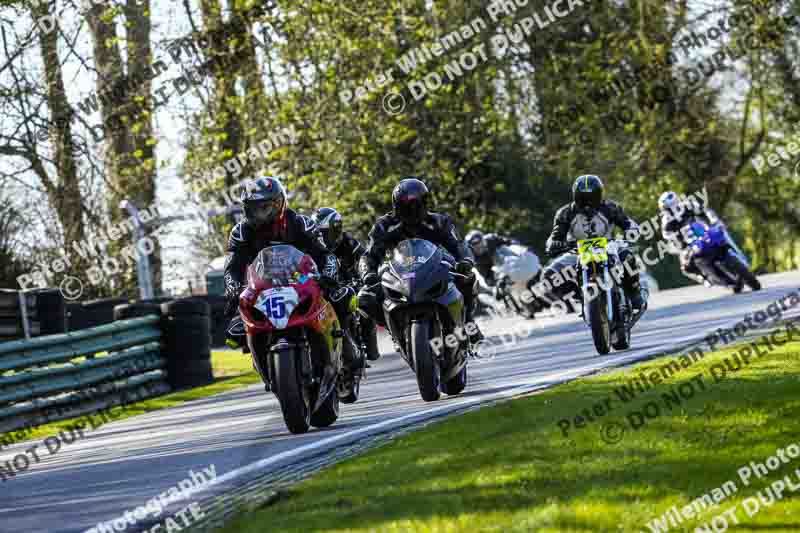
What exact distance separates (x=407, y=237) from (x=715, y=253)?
11497 millimetres

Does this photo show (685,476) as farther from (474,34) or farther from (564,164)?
(564,164)

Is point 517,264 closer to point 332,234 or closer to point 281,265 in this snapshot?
point 332,234

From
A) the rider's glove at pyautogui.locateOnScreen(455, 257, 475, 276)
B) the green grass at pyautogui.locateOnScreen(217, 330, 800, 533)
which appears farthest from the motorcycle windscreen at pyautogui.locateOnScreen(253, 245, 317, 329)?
the rider's glove at pyautogui.locateOnScreen(455, 257, 475, 276)

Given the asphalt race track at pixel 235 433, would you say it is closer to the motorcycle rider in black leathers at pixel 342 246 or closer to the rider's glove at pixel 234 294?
the motorcycle rider in black leathers at pixel 342 246

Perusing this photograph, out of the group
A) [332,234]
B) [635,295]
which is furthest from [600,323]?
[332,234]

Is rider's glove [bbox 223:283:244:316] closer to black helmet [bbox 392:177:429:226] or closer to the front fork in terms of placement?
black helmet [bbox 392:177:429:226]

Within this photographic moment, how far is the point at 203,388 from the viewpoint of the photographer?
1859cm

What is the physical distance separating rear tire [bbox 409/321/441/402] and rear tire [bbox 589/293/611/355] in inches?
126

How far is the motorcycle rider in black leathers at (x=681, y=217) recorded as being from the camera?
73.6ft

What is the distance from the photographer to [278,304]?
978cm

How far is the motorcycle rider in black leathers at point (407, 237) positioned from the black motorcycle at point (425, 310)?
207 millimetres

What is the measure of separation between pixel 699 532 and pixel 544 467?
1672mm

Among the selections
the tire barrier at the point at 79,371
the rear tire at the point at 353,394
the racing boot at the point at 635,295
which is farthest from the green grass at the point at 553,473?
the tire barrier at the point at 79,371

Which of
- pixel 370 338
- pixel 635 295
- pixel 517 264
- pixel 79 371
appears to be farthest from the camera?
pixel 517 264
